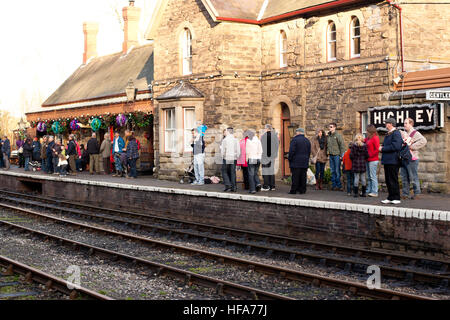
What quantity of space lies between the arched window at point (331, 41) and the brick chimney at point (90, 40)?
76.7 feet

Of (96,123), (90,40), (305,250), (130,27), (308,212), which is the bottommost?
(305,250)

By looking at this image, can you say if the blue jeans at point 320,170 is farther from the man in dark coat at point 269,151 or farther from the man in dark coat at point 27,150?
the man in dark coat at point 27,150

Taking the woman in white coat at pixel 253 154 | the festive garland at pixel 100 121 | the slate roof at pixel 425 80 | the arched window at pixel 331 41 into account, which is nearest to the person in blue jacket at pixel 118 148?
the festive garland at pixel 100 121

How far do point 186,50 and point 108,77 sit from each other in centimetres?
1117

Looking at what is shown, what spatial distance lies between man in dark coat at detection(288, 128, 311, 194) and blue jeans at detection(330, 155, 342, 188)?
3.94ft

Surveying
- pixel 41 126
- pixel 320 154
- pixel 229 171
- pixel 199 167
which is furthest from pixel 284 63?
pixel 41 126

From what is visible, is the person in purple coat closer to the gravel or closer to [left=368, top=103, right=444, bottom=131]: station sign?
[left=368, top=103, right=444, bottom=131]: station sign

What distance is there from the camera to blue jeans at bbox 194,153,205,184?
1970 cm

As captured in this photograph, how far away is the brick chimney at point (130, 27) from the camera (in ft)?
114

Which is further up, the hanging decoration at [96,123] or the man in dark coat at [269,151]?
the hanging decoration at [96,123]

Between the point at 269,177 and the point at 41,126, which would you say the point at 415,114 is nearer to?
the point at 269,177

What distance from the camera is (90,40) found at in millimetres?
39844

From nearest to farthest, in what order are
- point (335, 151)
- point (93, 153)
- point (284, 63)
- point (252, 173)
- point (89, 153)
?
point (252, 173) < point (335, 151) < point (284, 63) < point (93, 153) < point (89, 153)

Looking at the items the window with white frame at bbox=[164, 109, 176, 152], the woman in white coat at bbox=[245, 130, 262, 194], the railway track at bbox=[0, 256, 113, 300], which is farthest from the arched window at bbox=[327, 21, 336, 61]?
the railway track at bbox=[0, 256, 113, 300]
